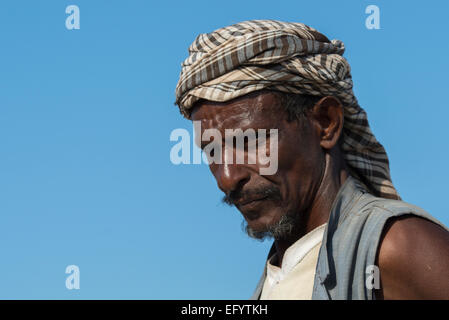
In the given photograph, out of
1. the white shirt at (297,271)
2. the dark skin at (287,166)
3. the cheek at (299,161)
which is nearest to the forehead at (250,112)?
the dark skin at (287,166)

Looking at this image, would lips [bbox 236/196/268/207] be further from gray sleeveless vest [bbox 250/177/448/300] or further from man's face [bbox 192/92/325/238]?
gray sleeveless vest [bbox 250/177/448/300]

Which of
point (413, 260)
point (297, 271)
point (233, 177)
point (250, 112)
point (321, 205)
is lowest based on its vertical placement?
point (297, 271)

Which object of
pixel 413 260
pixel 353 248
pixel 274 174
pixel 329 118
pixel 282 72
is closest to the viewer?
pixel 413 260

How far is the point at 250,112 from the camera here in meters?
4.16

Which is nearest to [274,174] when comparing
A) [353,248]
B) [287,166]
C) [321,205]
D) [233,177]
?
[287,166]

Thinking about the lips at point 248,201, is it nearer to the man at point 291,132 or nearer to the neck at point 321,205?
the man at point 291,132

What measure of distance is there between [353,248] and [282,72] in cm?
105

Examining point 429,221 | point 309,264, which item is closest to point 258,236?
point 309,264

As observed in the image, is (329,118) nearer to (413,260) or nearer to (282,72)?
(282,72)

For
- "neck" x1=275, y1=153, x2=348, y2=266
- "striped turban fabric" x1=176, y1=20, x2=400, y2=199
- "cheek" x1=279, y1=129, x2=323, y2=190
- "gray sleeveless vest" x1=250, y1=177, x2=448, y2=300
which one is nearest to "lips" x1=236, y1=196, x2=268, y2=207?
"cheek" x1=279, y1=129, x2=323, y2=190

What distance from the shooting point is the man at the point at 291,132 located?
13.4ft

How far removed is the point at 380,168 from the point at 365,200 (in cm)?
52
